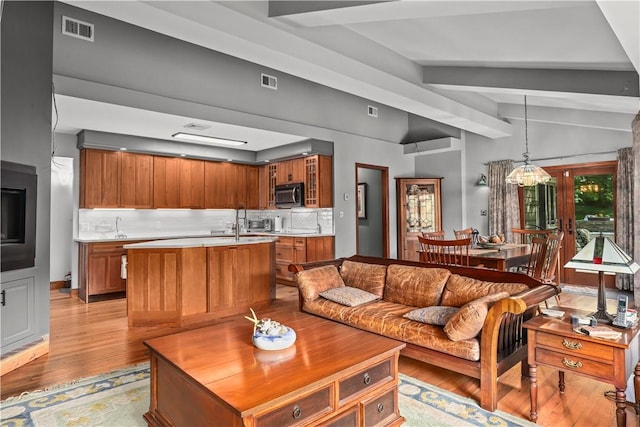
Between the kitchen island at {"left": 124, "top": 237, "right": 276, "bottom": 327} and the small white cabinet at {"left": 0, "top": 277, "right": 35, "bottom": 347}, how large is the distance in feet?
3.07

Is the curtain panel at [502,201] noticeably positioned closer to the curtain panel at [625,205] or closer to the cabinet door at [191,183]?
the curtain panel at [625,205]

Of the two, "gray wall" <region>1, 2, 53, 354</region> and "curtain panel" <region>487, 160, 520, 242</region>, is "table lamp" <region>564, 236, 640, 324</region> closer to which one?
"gray wall" <region>1, 2, 53, 354</region>

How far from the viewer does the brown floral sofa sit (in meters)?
2.41

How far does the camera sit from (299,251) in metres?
6.50

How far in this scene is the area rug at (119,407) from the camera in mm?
2260

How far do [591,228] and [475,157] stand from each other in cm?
245

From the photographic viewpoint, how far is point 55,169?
6238 millimetres

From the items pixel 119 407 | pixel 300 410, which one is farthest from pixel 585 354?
pixel 119 407

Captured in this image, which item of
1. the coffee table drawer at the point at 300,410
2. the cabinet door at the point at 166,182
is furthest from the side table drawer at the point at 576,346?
the cabinet door at the point at 166,182

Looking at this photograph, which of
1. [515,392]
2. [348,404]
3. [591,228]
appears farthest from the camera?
[591,228]

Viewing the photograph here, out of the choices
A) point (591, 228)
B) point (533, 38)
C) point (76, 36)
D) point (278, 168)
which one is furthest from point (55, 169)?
point (591, 228)

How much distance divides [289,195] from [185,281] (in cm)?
313

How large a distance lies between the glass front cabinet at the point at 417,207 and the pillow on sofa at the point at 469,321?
17.5ft

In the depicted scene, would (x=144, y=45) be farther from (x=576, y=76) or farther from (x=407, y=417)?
(x=576, y=76)
